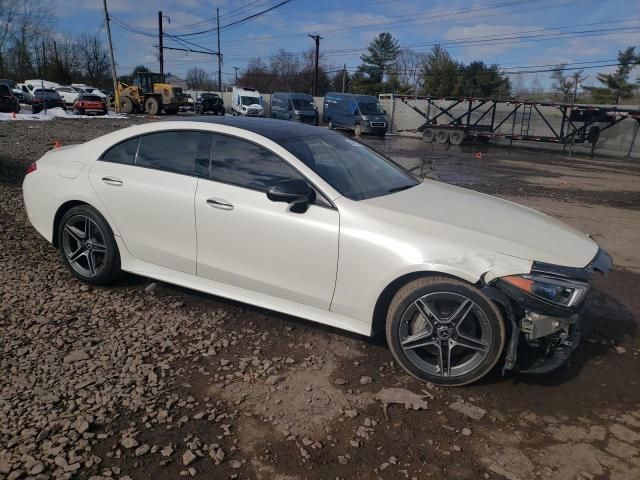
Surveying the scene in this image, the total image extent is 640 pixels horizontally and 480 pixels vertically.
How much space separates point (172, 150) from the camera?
3.88 m

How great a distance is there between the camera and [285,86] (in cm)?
7394

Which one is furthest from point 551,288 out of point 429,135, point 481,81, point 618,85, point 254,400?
point 618,85

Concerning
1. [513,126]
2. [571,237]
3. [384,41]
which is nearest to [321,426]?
[571,237]

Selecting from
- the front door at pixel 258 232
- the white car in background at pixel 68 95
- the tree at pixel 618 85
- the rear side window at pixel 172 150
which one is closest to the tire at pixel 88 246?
the rear side window at pixel 172 150

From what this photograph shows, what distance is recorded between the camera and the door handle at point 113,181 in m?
3.94

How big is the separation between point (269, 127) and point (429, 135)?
26518 millimetres

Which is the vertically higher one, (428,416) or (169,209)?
(169,209)

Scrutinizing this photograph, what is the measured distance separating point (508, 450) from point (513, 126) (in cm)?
2843

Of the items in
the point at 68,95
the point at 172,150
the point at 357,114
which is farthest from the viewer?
the point at 68,95

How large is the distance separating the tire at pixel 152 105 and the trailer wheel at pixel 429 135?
1998cm

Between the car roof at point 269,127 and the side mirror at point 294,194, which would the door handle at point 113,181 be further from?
the side mirror at point 294,194

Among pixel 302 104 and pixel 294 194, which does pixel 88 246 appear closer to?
pixel 294 194

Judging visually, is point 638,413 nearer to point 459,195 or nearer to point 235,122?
point 459,195

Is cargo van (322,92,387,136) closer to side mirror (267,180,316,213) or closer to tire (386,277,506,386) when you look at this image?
side mirror (267,180,316,213)
